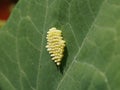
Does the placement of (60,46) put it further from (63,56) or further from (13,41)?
(13,41)

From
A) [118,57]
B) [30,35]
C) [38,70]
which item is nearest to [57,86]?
[38,70]

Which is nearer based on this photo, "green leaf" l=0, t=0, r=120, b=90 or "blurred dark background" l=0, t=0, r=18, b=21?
"green leaf" l=0, t=0, r=120, b=90

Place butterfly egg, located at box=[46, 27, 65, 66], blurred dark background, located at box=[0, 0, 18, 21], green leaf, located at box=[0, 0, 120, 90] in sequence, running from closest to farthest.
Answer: green leaf, located at box=[0, 0, 120, 90]
butterfly egg, located at box=[46, 27, 65, 66]
blurred dark background, located at box=[0, 0, 18, 21]

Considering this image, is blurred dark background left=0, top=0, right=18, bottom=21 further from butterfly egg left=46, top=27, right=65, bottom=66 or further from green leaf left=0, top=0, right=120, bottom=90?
butterfly egg left=46, top=27, right=65, bottom=66

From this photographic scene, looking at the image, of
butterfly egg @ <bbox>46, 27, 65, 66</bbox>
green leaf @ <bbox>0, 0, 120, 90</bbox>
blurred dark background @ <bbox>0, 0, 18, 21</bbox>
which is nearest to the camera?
green leaf @ <bbox>0, 0, 120, 90</bbox>

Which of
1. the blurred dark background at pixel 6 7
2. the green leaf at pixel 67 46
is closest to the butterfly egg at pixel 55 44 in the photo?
the green leaf at pixel 67 46

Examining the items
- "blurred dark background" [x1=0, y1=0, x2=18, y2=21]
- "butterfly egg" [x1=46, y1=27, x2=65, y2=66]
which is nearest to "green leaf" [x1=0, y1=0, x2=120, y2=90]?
"butterfly egg" [x1=46, y1=27, x2=65, y2=66]

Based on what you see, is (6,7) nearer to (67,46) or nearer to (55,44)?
(55,44)
